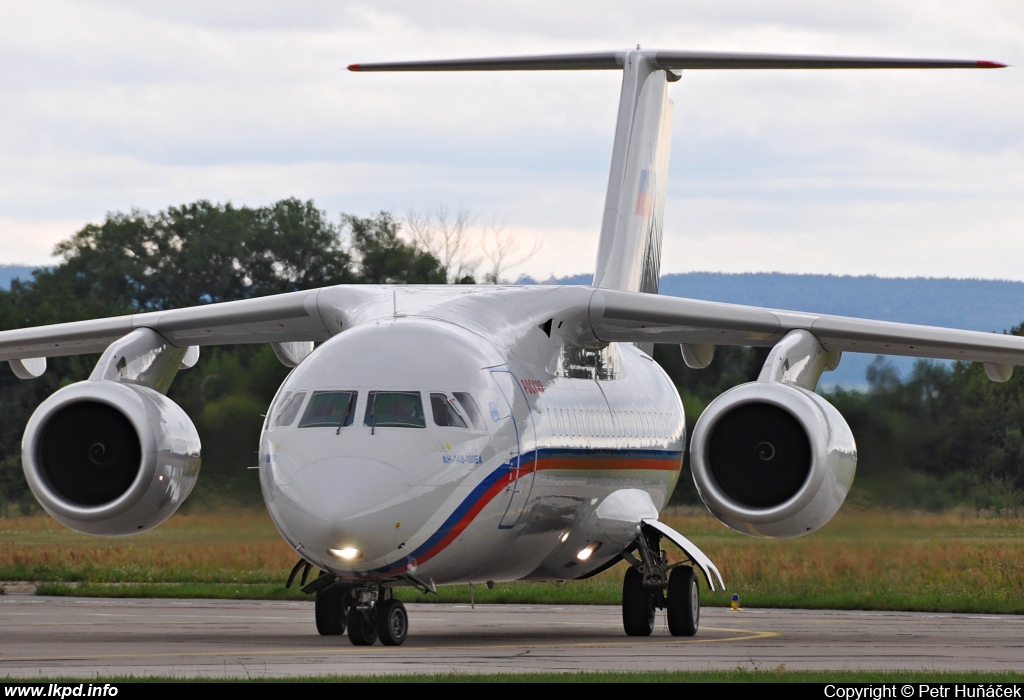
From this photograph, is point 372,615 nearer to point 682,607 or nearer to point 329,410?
point 329,410

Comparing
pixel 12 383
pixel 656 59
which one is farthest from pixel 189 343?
pixel 12 383

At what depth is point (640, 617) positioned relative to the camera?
53.5 ft

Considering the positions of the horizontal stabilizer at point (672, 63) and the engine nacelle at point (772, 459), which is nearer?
the engine nacelle at point (772, 459)

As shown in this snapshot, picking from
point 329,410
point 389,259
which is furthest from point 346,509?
point 389,259

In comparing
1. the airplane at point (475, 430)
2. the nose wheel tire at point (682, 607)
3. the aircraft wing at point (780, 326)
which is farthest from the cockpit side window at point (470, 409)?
the nose wheel tire at point (682, 607)

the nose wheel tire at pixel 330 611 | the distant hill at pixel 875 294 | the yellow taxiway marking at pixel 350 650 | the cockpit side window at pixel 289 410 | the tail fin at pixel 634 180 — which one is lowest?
the distant hill at pixel 875 294

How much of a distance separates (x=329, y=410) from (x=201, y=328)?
421 cm

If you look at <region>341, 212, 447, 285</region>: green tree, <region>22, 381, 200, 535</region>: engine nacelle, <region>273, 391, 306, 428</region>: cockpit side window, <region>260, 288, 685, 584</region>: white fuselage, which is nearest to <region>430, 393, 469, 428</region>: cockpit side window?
<region>260, 288, 685, 584</region>: white fuselage

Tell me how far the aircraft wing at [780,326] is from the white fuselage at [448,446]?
557mm

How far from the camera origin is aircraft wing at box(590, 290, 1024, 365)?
15.5m

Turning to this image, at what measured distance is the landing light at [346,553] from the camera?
39.5ft

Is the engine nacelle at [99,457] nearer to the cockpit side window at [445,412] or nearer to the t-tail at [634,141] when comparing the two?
the cockpit side window at [445,412]

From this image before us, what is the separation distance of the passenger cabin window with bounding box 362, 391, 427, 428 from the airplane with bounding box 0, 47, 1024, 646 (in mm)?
13

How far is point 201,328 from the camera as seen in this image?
53.7 feet
